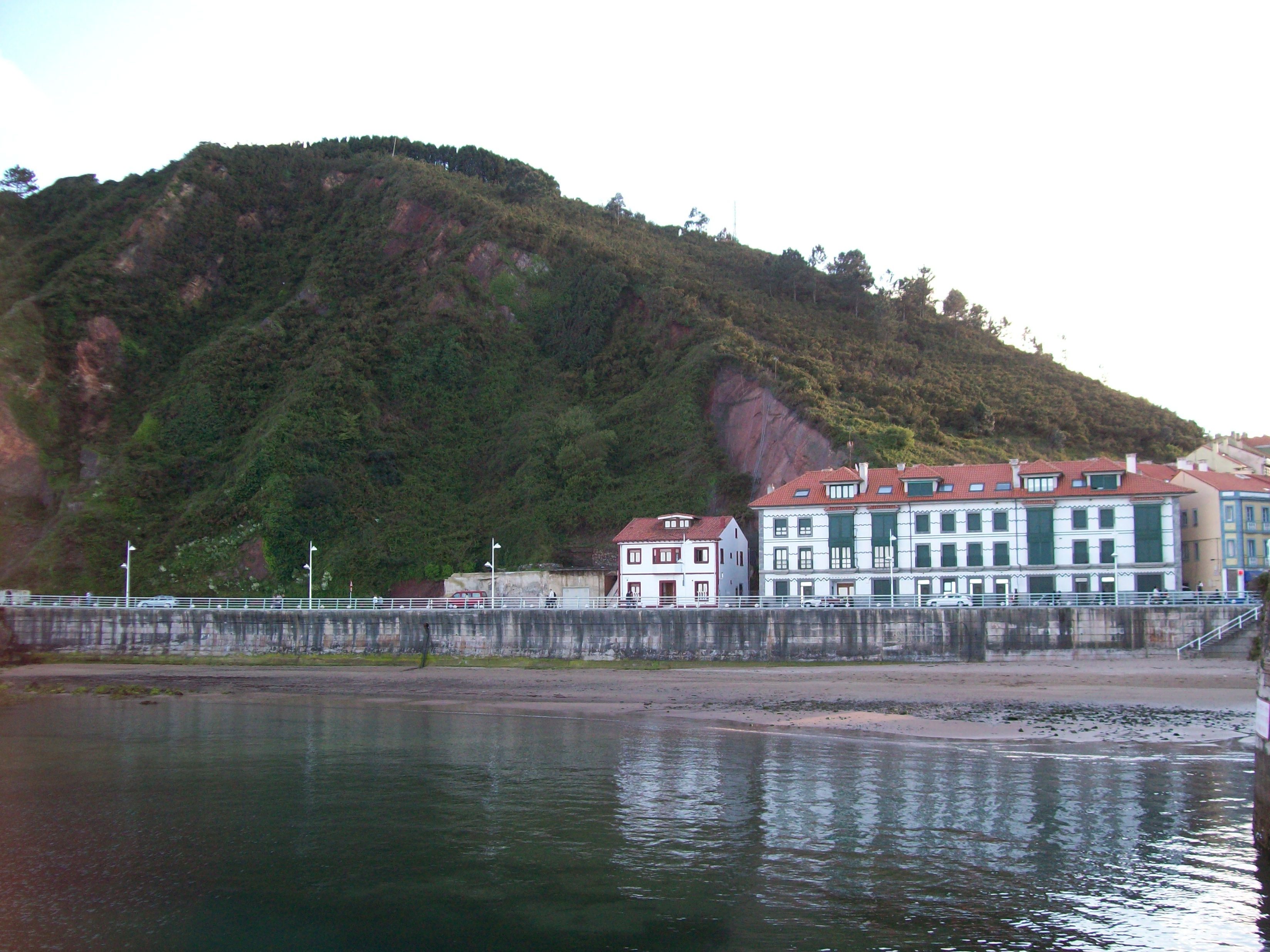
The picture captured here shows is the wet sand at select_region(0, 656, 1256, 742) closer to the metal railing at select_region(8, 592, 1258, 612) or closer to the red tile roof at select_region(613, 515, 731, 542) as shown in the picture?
the metal railing at select_region(8, 592, 1258, 612)

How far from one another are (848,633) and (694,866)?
110ft

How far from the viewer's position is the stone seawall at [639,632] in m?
45.6

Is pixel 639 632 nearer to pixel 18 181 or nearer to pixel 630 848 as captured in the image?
pixel 630 848

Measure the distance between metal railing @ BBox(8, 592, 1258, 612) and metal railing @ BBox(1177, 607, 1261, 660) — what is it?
2.83ft

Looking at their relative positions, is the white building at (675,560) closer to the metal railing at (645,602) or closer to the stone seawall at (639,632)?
the metal railing at (645,602)

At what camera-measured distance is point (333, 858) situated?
17.0 m

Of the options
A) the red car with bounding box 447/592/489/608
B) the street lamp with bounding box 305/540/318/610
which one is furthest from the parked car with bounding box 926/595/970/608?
the street lamp with bounding box 305/540/318/610

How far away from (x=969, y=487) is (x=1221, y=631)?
48.6ft

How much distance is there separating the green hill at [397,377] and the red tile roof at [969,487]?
29.0 ft

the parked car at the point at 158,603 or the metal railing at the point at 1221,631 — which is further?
the parked car at the point at 158,603

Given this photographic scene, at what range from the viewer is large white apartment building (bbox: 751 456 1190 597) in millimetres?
50344

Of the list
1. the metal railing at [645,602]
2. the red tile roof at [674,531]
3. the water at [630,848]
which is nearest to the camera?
the water at [630,848]

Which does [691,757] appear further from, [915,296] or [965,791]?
[915,296]

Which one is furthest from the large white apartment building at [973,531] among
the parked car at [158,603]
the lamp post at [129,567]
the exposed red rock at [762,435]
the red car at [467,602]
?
the lamp post at [129,567]
